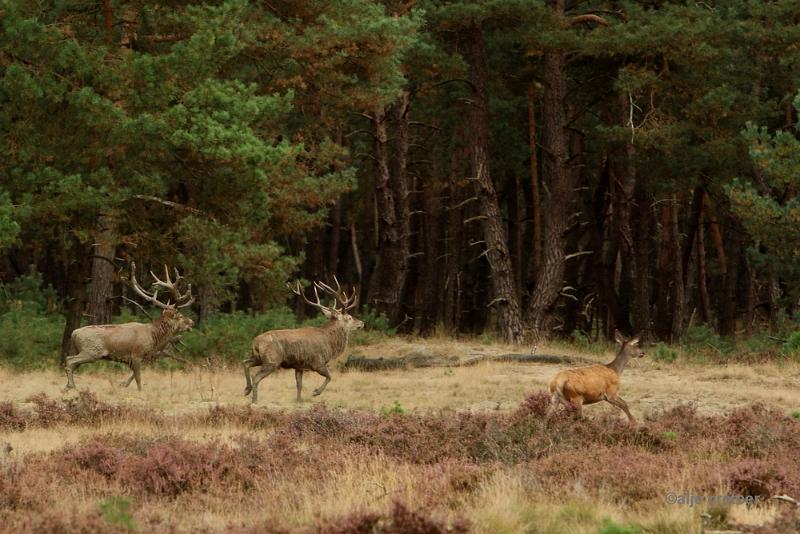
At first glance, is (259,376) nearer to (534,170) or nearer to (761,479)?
(761,479)

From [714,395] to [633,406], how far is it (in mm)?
1828

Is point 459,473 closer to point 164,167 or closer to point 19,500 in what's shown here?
point 19,500

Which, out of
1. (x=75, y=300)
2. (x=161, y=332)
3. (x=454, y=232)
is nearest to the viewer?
(x=161, y=332)

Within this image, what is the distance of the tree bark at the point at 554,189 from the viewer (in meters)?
29.0

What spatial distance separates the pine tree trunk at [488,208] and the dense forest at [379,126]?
6 centimetres

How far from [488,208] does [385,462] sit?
18.6m

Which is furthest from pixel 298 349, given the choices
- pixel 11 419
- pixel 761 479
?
pixel 761 479

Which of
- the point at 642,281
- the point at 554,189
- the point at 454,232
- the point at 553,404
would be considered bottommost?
the point at 553,404

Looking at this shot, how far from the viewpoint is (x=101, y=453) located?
1144 centimetres

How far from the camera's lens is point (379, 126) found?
3159 centimetres

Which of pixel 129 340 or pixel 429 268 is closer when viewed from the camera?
pixel 129 340

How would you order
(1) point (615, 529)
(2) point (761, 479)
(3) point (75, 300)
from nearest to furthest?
(1) point (615, 529), (2) point (761, 479), (3) point (75, 300)

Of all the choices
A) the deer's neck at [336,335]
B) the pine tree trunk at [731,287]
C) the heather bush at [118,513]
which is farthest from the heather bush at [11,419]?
the pine tree trunk at [731,287]

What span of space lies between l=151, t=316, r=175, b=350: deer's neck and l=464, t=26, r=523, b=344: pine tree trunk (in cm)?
1190
